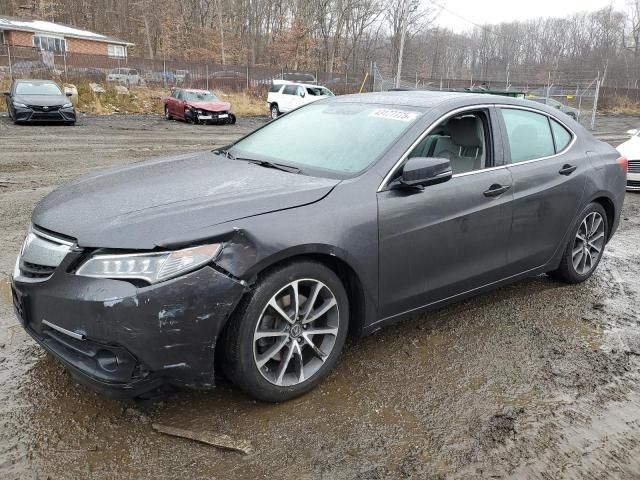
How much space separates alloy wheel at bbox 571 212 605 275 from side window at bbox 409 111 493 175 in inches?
52.6

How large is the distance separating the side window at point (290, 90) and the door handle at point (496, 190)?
2279 centimetres

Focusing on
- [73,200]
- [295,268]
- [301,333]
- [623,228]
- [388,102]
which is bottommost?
[623,228]

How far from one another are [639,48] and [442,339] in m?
80.5

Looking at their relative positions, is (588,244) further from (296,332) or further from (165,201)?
(165,201)


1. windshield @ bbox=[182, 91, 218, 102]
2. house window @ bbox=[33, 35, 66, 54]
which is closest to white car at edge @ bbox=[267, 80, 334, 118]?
windshield @ bbox=[182, 91, 218, 102]

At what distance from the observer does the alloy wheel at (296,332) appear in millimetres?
2656

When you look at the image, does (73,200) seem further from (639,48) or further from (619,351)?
(639,48)

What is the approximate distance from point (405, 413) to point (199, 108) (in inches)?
790

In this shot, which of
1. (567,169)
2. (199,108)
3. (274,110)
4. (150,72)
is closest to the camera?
(567,169)

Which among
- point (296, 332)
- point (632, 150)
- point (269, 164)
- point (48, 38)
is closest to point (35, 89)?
point (269, 164)

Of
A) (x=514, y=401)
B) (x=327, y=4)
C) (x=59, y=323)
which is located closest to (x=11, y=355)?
(x=59, y=323)

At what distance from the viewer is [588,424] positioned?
8.87ft

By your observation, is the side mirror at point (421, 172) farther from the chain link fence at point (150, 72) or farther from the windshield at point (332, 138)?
the chain link fence at point (150, 72)

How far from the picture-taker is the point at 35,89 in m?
17.0
